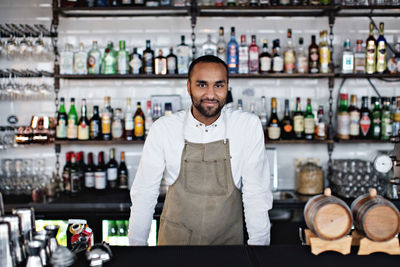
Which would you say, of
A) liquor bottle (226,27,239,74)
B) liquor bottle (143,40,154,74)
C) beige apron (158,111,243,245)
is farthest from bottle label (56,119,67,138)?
beige apron (158,111,243,245)

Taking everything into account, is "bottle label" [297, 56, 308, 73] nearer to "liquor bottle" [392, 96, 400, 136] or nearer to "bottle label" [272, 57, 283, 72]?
"bottle label" [272, 57, 283, 72]

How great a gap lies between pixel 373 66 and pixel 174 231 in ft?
6.07

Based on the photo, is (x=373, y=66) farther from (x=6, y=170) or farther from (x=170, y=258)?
(x=6, y=170)

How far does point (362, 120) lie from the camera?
286 cm

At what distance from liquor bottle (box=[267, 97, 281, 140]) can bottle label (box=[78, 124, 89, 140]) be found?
126cm

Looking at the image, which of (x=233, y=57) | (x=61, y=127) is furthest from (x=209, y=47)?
(x=61, y=127)

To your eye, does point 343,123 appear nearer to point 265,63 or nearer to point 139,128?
point 265,63

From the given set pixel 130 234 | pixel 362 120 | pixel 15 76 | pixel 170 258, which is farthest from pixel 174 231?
pixel 15 76

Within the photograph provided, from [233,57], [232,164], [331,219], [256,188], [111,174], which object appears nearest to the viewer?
[331,219]

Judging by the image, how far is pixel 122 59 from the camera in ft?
9.39

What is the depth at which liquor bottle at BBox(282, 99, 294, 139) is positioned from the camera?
2934mm

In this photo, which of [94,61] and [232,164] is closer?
[232,164]

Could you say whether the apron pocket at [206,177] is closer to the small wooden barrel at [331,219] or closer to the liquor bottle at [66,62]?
the small wooden barrel at [331,219]

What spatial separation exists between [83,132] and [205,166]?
1.32 metres
